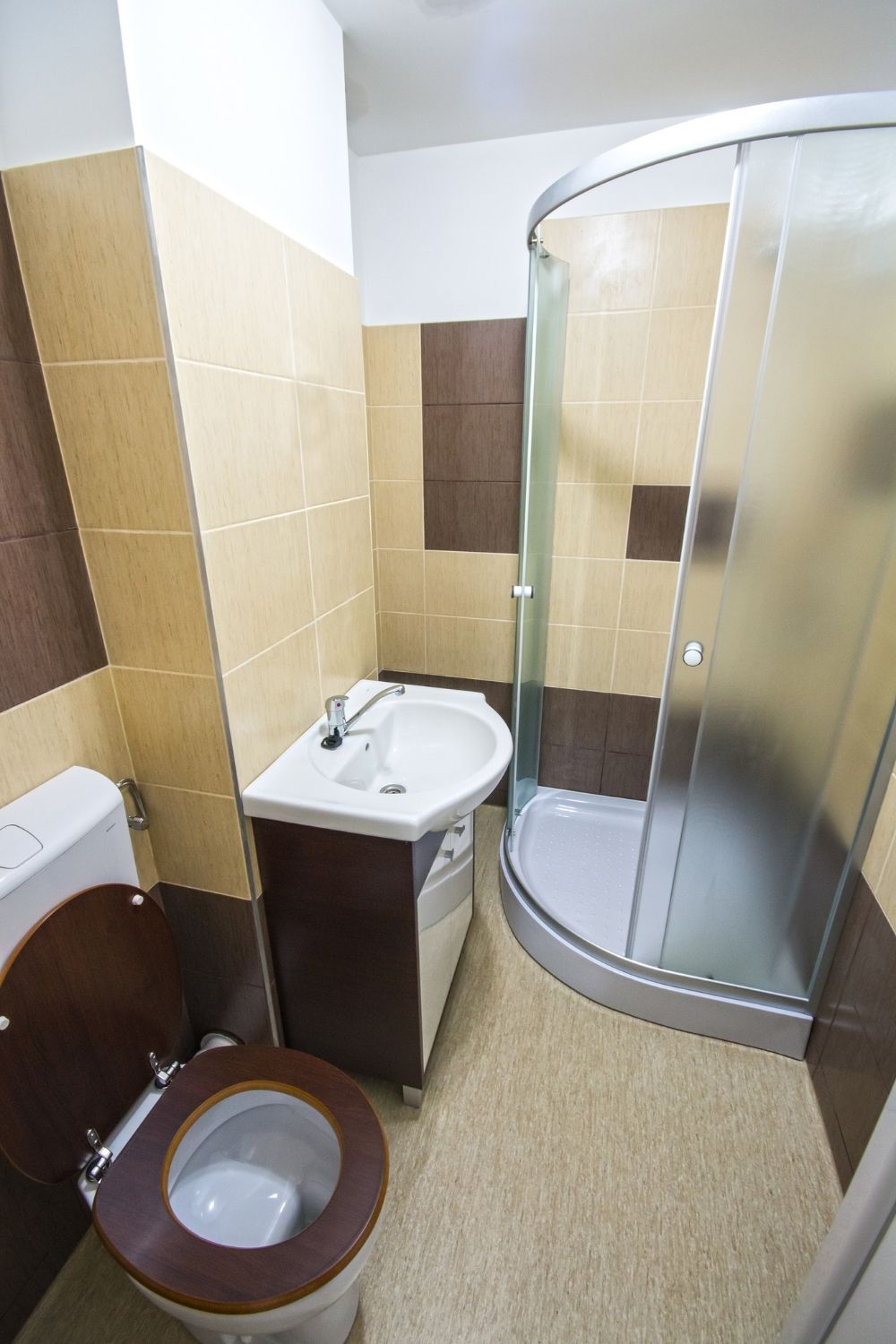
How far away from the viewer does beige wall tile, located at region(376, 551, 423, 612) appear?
2156 millimetres

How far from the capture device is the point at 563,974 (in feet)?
5.52

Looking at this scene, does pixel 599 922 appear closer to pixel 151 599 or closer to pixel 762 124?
pixel 151 599

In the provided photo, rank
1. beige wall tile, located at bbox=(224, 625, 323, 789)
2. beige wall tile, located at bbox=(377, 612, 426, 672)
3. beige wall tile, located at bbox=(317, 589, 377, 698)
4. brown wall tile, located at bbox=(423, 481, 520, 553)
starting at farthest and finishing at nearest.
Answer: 1. beige wall tile, located at bbox=(377, 612, 426, 672)
2. brown wall tile, located at bbox=(423, 481, 520, 553)
3. beige wall tile, located at bbox=(317, 589, 377, 698)
4. beige wall tile, located at bbox=(224, 625, 323, 789)

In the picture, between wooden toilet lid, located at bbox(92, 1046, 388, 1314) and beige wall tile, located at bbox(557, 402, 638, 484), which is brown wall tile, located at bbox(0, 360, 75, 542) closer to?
wooden toilet lid, located at bbox(92, 1046, 388, 1314)

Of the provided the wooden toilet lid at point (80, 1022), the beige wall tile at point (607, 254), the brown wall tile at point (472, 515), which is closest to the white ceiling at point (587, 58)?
the beige wall tile at point (607, 254)

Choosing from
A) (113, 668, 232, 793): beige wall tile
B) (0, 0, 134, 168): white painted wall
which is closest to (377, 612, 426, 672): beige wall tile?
(113, 668, 232, 793): beige wall tile

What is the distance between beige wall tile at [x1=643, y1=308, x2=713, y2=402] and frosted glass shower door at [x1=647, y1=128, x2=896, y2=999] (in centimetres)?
81

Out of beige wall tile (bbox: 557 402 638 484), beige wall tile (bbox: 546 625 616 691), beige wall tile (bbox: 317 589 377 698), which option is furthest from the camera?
beige wall tile (bbox: 546 625 616 691)

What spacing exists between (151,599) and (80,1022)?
700 mm

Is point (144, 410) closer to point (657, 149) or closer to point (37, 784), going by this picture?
point (37, 784)

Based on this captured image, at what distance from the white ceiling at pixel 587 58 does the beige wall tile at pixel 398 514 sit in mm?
995

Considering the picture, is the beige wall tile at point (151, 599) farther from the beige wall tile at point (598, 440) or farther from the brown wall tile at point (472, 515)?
the beige wall tile at point (598, 440)

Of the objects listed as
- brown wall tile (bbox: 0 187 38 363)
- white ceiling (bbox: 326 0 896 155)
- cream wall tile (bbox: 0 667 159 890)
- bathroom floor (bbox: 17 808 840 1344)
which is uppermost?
white ceiling (bbox: 326 0 896 155)

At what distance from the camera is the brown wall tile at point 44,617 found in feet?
3.03
